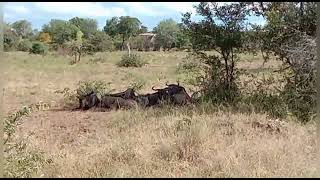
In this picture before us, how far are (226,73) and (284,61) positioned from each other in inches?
48.6

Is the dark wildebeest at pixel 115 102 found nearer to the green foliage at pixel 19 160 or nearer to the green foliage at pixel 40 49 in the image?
the green foliage at pixel 19 160

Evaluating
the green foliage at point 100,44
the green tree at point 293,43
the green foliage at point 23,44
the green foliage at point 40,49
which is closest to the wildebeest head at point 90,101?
the green tree at point 293,43

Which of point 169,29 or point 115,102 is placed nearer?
point 115,102

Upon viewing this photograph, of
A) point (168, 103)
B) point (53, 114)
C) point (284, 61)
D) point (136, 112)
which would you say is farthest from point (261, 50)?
point (53, 114)

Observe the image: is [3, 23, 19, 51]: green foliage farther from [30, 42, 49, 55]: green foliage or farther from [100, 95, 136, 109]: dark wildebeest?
[30, 42, 49, 55]: green foliage

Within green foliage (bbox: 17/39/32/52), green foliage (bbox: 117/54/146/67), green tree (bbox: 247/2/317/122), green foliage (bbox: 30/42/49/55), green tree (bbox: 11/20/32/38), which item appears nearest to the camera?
green tree (bbox: 11/20/32/38)

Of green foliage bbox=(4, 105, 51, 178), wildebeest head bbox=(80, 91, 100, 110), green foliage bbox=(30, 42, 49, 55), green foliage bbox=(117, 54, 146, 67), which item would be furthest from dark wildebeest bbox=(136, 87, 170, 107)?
green foliage bbox=(30, 42, 49, 55)

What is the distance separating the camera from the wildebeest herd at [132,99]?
28.7 feet

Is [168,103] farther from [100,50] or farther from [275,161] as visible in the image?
[100,50]

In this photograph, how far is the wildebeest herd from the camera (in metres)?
8.75

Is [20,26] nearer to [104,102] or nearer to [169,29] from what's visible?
[104,102]

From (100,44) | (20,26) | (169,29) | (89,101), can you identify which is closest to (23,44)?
(100,44)

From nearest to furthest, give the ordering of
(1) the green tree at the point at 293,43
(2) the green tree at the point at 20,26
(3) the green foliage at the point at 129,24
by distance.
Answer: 1. (2) the green tree at the point at 20,26
2. (3) the green foliage at the point at 129,24
3. (1) the green tree at the point at 293,43

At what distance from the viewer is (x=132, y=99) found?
910 centimetres
